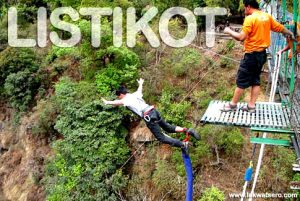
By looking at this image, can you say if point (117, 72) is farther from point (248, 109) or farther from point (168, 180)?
point (248, 109)

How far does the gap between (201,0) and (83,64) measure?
4416 millimetres

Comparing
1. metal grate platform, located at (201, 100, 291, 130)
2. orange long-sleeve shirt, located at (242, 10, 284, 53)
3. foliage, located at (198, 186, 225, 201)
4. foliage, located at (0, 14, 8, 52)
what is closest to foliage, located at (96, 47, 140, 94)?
foliage, located at (198, 186, 225, 201)

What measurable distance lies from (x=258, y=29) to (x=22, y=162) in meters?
11.6

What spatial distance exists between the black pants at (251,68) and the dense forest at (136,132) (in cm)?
350

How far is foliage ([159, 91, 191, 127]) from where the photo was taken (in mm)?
8867

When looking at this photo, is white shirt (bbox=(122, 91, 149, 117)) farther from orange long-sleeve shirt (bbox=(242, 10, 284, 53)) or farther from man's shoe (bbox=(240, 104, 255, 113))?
A: orange long-sleeve shirt (bbox=(242, 10, 284, 53))

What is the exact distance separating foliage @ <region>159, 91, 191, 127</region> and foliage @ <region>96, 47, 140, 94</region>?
128 cm

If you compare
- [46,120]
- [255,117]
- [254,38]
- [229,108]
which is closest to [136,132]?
[46,120]

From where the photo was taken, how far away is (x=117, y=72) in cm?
996

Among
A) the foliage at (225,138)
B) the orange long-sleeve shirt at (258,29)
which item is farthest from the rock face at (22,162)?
the orange long-sleeve shirt at (258,29)

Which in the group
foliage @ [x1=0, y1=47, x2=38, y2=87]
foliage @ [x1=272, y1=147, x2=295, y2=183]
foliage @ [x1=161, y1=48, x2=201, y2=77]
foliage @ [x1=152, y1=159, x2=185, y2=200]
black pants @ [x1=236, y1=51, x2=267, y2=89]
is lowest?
foliage @ [x1=152, y1=159, x2=185, y2=200]

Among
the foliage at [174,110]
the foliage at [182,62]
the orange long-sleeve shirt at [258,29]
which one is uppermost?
the orange long-sleeve shirt at [258,29]

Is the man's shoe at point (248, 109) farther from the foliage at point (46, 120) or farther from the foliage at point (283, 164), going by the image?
the foliage at point (46, 120)

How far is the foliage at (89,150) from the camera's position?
9.02m
